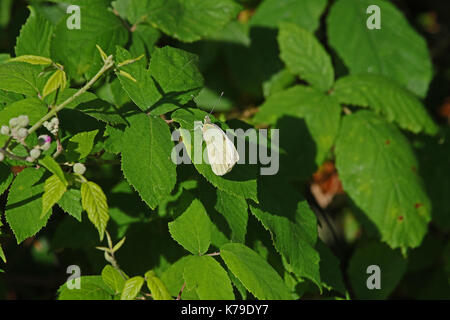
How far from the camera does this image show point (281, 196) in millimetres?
1772

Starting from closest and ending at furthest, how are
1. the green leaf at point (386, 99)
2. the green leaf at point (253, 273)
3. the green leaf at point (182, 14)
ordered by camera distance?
the green leaf at point (253, 273) → the green leaf at point (182, 14) → the green leaf at point (386, 99)

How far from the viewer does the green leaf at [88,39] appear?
1.79m

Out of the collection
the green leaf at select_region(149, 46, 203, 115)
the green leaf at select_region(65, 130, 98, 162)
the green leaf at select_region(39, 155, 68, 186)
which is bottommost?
the green leaf at select_region(65, 130, 98, 162)

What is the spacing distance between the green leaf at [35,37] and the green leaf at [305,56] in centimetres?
115

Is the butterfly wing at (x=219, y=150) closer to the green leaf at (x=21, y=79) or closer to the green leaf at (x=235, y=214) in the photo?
the green leaf at (x=235, y=214)

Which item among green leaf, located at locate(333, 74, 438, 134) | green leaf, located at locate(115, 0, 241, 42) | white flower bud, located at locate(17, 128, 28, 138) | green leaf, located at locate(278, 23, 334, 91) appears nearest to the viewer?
white flower bud, located at locate(17, 128, 28, 138)

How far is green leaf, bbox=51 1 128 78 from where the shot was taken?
179 centimetres

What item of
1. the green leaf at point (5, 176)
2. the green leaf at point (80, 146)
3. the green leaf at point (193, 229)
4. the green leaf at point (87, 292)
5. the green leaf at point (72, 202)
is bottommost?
the green leaf at point (87, 292)

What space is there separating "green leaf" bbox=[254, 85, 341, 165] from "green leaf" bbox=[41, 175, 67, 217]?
1166 millimetres

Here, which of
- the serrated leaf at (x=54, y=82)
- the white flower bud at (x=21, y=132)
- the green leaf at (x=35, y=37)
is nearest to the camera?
the white flower bud at (x=21, y=132)

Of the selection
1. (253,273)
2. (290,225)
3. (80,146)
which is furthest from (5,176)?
(290,225)

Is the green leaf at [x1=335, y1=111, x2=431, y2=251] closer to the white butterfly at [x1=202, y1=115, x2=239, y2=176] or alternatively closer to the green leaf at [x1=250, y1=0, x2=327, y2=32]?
the green leaf at [x1=250, y1=0, x2=327, y2=32]

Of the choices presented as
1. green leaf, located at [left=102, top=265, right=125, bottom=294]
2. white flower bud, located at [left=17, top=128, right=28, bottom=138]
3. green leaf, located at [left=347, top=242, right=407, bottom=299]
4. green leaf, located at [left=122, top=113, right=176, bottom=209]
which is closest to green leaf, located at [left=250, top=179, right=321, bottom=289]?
green leaf, located at [left=122, top=113, right=176, bottom=209]

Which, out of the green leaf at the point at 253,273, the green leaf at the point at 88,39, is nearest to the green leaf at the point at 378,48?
the green leaf at the point at 88,39
